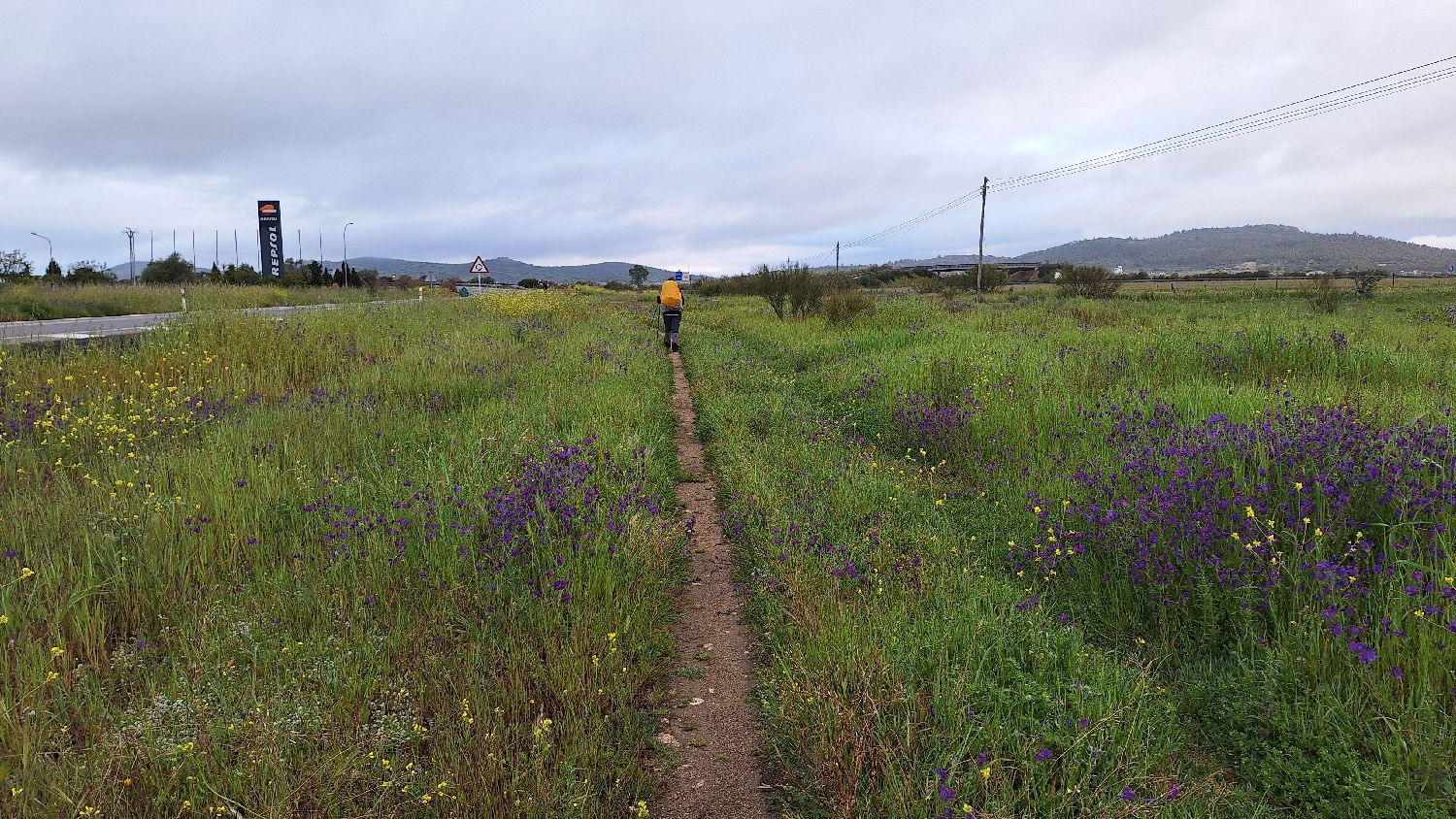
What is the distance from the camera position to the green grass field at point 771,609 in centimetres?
221

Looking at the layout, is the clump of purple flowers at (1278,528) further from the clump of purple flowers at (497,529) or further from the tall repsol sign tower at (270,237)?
the tall repsol sign tower at (270,237)

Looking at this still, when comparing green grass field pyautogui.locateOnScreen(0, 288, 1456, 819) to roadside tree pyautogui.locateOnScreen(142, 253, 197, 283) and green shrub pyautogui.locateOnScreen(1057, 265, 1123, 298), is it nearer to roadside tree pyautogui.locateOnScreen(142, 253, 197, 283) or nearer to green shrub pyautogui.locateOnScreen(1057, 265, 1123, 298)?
green shrub pyautogui.locateOnScreen(1057, 265, 1123, 298)

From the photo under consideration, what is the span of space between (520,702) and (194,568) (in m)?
2.23

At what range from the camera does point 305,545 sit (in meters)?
3.85

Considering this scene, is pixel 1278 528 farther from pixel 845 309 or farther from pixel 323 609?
pixel 845 309

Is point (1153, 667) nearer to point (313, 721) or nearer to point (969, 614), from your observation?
point (969, 614)

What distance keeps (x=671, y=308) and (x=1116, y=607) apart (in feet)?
40.3

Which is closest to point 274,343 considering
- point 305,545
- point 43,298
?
point 305,545

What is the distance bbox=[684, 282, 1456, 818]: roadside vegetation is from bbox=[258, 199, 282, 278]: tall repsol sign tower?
79.5 metres

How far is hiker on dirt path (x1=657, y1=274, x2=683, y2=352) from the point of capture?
14.3m

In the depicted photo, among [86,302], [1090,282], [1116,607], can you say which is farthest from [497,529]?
[1090,282]

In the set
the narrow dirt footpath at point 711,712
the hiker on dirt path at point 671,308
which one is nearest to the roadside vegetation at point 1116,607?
the narrow dirt footpath at point 711,712

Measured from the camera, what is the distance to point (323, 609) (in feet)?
10.3

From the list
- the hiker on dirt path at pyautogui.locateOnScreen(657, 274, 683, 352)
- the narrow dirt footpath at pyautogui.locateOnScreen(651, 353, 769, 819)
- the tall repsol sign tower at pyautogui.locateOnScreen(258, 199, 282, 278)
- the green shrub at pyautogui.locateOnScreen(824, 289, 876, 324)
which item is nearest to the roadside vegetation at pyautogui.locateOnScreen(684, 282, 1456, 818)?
the narrow dirt footpath at pyautogui.locateOnScreen(651, 353, 769, 819)
